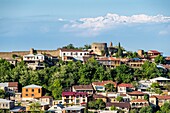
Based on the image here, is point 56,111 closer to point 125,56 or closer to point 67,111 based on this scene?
point 67,111

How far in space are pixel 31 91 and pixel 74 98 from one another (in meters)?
3.33

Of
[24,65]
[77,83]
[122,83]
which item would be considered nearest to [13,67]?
[24,65]

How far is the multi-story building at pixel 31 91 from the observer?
46.0 metres

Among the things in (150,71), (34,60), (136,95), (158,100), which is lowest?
(158,100)

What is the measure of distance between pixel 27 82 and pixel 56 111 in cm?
623

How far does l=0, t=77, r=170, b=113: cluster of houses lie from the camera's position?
43156 mm

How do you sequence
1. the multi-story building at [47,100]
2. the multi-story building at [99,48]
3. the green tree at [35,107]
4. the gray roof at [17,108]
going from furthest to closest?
the multi-story building at [99,48] < the multi-story building at [47,100] < the gray roof at [17,108] < the green tree at [35,107]

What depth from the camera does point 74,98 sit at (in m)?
44.8

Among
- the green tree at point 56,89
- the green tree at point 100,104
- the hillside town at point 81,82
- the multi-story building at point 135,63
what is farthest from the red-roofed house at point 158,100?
the multi-story building at point 135,63

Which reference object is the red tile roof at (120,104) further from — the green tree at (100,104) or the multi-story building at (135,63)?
the multi-story building at (135,63)

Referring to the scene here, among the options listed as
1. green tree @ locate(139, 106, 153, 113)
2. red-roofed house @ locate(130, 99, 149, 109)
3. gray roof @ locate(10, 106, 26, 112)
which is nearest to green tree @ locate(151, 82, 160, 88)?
red-roofed house @ locate(130, 99, 149, 109)

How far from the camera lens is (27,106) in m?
43.1

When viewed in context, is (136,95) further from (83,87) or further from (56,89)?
(56,89)

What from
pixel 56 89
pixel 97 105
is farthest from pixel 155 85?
pixel 56 89
